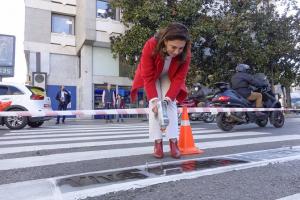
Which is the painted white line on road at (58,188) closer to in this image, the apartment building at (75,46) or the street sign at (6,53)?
the street sign at (6,53)

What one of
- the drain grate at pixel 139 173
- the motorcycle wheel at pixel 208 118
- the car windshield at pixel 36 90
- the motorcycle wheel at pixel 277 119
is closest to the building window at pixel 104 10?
the motorcycle wheel at pixel 208 118

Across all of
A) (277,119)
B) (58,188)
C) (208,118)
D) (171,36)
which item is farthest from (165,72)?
(208,118)

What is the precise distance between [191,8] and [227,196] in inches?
758

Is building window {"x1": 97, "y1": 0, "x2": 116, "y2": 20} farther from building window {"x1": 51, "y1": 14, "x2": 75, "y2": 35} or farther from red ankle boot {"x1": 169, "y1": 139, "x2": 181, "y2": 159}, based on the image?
red ankle boot {"x1": 169, "y1": 139, "x2": 181, "y2": 159}

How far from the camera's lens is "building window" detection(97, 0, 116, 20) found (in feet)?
88.9

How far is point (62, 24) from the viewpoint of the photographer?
92.3 feet

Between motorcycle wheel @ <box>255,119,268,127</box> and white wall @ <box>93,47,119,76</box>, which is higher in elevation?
white wall @ <box>93,47,119,76</box>

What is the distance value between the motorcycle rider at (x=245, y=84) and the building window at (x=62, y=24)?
1998 centimetres

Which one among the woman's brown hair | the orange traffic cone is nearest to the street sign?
the orange traffic cone

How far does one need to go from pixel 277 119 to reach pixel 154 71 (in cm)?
732

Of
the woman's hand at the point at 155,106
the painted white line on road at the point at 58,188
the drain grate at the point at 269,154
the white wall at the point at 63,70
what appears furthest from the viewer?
the white wall at the point at 63,70

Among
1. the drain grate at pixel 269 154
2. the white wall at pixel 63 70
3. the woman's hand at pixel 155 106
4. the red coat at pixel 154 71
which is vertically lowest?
the drain grate at pixel 269 154

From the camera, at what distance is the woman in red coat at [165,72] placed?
4504mm

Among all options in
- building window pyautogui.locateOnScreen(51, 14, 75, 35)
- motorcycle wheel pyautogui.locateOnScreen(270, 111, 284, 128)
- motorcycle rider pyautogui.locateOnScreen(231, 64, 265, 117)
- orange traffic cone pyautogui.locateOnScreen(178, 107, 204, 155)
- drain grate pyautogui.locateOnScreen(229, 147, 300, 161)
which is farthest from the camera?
building window pyautogui.locateOnScreen(51, 14, 75, 35)
